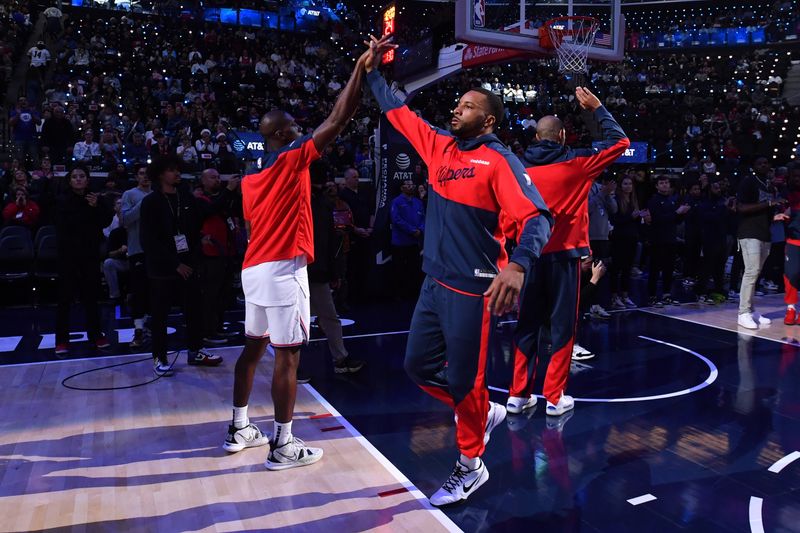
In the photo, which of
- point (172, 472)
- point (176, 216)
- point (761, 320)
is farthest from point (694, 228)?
point (172, 472)

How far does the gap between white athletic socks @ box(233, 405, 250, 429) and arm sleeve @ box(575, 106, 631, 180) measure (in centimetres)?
270

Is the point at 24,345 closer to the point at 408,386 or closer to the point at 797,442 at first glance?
the point at 408,386

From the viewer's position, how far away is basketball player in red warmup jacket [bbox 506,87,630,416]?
4277mm

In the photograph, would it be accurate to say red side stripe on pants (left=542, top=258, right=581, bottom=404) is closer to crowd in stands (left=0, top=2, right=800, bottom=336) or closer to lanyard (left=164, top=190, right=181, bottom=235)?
crowd in stands (left=0, top=2, right=800, bottom=336)

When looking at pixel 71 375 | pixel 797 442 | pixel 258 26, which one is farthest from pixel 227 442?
pixel 258 26

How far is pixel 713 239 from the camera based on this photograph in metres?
9.19

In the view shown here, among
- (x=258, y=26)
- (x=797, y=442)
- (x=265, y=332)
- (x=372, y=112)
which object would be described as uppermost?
(x=258, y=26)

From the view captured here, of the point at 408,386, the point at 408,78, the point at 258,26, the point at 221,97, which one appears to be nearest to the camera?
the point at 408,386

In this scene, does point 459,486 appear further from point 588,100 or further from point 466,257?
point 588,100

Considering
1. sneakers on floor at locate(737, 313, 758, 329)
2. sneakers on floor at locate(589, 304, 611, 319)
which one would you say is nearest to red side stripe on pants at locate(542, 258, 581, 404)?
sneakers on floor at locate(589, 304, 611, 319)

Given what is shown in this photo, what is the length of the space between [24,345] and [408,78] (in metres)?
8.55

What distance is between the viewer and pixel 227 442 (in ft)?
12.8

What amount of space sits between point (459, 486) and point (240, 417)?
4.82 ft

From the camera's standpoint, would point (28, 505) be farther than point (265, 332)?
No
